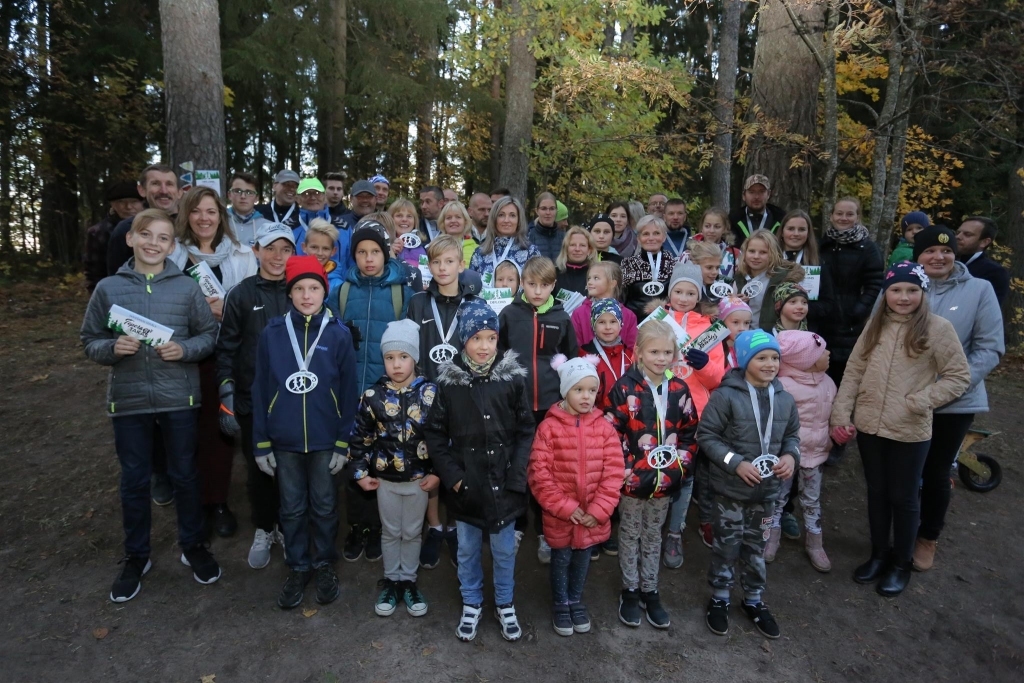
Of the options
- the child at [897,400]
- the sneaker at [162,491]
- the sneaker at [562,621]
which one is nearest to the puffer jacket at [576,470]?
the sneaker at [562,621]

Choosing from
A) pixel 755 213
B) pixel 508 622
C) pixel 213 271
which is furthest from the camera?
pixel 755 213

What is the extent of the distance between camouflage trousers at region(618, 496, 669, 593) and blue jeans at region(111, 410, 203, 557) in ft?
8.95

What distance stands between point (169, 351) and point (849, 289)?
525 cm

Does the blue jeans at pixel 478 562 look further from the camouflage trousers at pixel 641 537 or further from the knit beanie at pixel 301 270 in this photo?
the knit beanie at pixel 301 270

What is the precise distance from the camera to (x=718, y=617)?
379 cm

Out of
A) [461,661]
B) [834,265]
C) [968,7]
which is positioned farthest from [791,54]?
[461,661]

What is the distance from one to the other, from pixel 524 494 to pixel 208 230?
2.88 metres

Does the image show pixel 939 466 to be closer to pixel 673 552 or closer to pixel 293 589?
pixel 673 552

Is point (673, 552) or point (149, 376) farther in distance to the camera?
point (673, 552)

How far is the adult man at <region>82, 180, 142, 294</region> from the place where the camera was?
4.88 meters

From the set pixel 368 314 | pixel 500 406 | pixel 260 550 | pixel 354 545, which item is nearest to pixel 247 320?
pixel 368 314

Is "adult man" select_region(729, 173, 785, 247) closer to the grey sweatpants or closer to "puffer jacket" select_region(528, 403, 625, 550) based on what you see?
"puffer jacket" select_region(528, 403, 625, 550)

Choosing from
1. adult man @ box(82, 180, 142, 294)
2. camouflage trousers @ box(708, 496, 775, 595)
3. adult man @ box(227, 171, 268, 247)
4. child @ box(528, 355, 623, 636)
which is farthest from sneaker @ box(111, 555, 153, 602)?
camouflage trousers @ box(708, 496, 775, 595)

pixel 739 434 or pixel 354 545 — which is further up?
pixel 739 434
